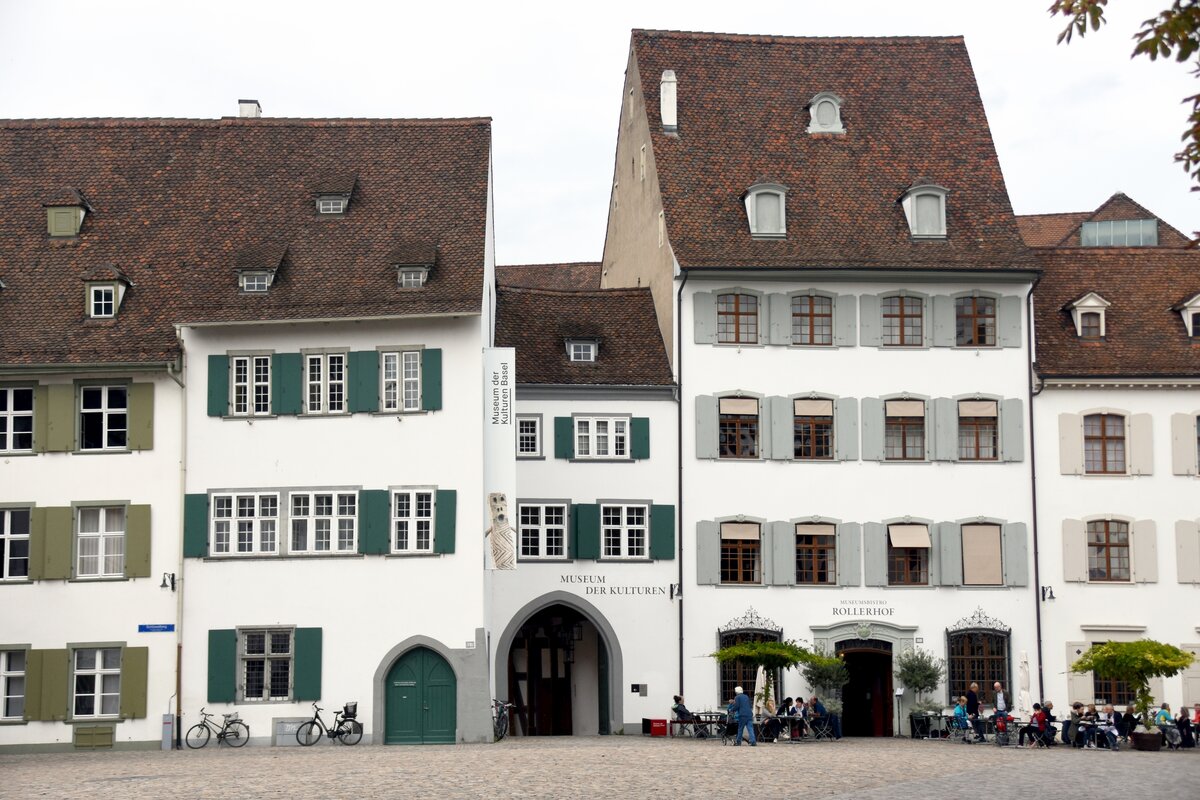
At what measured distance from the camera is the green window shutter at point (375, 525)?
3716 centimetres

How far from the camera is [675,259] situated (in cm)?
4250

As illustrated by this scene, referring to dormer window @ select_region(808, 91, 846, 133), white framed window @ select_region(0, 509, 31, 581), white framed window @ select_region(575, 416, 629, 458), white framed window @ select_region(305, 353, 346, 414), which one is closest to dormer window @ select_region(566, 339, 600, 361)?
white framed window @ select_region(575, 416, 629, 458)

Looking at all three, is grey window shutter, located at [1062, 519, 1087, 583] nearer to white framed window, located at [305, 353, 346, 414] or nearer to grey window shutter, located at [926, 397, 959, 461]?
grey window shutter, located at [926, 397, 959, 461]

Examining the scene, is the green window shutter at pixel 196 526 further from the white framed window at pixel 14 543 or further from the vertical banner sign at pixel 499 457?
the vertical banner sign at pixel 499 457

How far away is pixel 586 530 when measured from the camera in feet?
136

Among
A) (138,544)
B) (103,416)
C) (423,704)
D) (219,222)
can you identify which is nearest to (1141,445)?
(423,704)

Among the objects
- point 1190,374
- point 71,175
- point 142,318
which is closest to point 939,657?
point 1190,374

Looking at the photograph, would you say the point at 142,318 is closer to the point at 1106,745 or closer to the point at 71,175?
the point at 71,175

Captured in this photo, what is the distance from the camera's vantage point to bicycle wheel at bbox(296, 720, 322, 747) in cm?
3647

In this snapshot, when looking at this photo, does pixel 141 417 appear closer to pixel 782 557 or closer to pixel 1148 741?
pixel 782 557

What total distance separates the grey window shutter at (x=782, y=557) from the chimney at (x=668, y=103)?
10.9 m

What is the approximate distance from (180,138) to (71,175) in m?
2.76

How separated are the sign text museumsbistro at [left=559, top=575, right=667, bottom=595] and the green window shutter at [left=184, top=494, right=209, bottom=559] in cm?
849

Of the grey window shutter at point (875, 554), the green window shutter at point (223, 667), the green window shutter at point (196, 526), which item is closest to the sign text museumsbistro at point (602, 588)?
the grey window shutter at point (875, 554)
